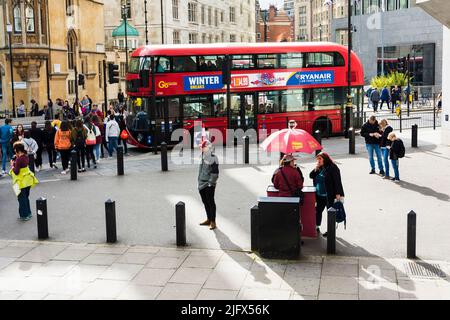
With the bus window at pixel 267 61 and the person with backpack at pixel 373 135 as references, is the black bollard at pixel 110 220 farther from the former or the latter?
the bus window at pixel 267 61

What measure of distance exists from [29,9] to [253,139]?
66.8 feet

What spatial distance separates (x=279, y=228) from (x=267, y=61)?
48.8ft

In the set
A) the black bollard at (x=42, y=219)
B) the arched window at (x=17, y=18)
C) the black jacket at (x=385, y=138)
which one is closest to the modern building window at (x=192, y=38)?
the arched window at (x=17, y=18)

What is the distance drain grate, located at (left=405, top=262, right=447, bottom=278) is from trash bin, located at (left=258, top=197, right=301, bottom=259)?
67.4 inches

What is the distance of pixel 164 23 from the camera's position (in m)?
58.9

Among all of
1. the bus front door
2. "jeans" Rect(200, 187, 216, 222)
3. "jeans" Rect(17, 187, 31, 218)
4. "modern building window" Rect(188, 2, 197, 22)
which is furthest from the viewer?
"modern building window" Rect(188, 2, 197, 22)

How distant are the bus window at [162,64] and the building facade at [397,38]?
117 ft

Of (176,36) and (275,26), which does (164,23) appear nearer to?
(176,36)

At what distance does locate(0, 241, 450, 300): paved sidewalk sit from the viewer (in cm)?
816

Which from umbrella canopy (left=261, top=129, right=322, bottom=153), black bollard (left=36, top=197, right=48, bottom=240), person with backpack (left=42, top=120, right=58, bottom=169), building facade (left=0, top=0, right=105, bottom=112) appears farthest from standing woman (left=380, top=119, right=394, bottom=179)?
building facade (left=0, top=0, right=105, bottom=112)

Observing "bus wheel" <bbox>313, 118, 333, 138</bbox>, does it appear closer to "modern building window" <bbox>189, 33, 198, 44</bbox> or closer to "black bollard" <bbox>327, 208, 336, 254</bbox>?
"black bollard" <bbox>327, 208, 336, 254</bbox>

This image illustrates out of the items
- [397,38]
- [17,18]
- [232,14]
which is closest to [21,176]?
[17,18]
